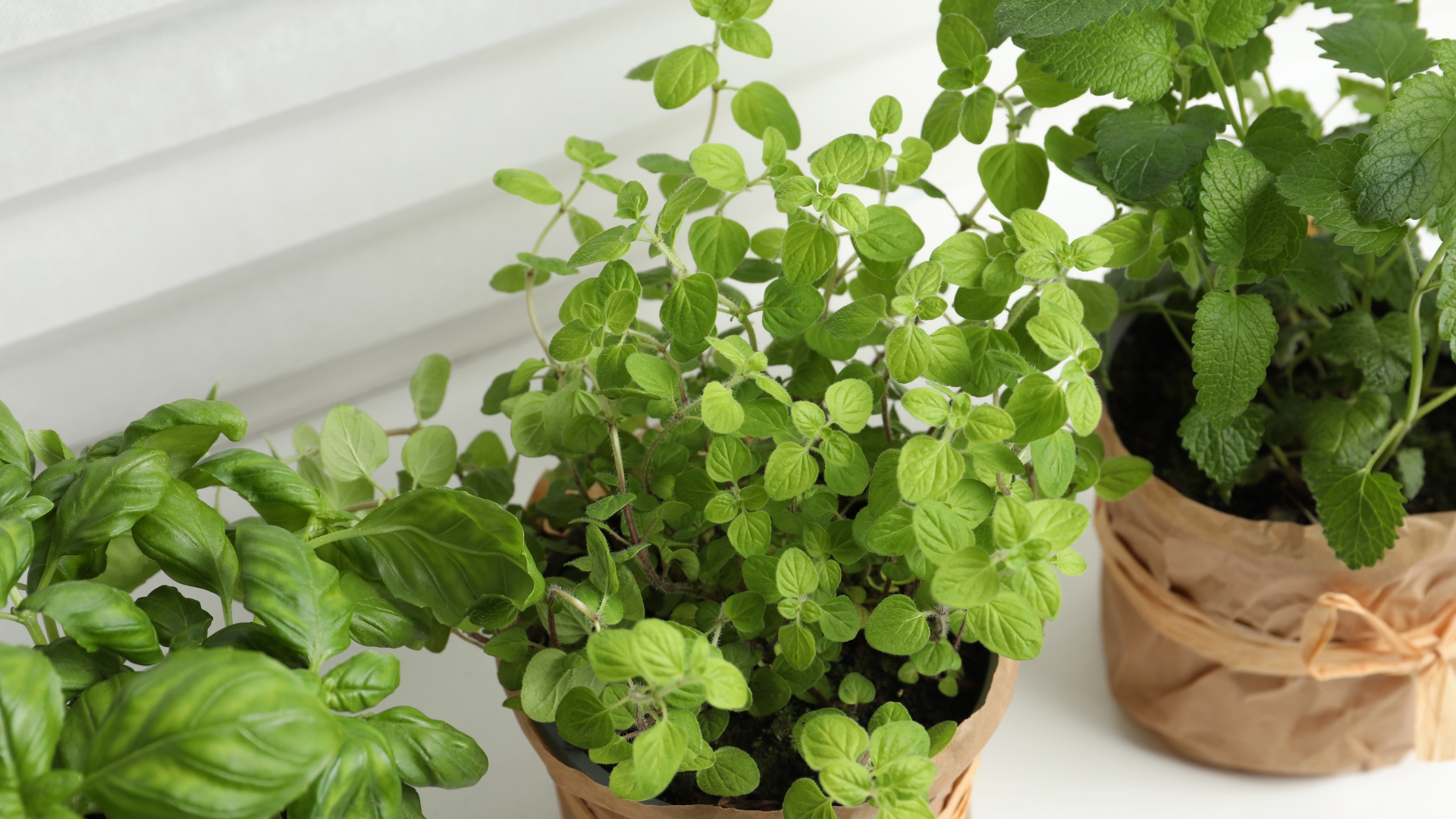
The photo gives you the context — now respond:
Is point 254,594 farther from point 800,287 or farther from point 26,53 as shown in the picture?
point 26,53

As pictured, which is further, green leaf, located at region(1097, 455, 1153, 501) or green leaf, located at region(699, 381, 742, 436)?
green leaf, located at region(1097, 455, 1153, 501)

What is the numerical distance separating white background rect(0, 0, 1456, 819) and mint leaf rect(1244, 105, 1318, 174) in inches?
19.1

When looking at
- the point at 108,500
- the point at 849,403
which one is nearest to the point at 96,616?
the point at 108,500

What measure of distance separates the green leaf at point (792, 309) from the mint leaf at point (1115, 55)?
19cm

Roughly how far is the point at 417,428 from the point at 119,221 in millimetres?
313

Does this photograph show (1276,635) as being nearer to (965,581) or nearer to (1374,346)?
(1374,346)

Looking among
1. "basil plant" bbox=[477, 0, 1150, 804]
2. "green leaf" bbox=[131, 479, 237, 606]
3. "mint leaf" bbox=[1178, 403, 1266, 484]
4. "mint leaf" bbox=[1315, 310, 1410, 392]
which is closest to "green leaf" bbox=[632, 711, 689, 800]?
"basil plant" bbox=[477, 0, 1150, 804]

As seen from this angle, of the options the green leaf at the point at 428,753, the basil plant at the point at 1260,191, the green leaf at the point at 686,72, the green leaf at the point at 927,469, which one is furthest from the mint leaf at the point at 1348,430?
the green leaf at the point at 428,753

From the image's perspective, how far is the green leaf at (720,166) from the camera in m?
0.56

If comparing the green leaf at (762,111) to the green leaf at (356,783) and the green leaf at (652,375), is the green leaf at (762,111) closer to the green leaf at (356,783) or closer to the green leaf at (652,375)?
the green leaf at (652,375)

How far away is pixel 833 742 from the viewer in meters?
0.50

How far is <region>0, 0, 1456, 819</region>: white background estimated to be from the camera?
765 millimetres

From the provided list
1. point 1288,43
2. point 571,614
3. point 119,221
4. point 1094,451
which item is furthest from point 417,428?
point 1288,43

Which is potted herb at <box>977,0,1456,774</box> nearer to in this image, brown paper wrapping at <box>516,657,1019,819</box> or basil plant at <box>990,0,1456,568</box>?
basil plant at <box>990,0,1456,568</box>
